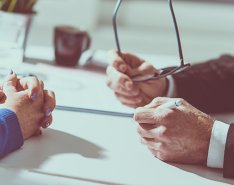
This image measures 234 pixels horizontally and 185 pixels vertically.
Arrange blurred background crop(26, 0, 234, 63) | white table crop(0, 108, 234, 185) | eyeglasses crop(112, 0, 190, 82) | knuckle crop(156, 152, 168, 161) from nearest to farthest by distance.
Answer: white table crop(0, 108, 234, 185), knuckle crop(156, 152, 168, 161), eyeglasses crop(112, 0, 190, 82), blurred background crop(26, 0, 234, 63)

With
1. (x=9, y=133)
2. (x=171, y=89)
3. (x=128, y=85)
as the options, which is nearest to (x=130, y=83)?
(x=128, y=85)

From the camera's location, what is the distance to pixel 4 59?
49.1 inches

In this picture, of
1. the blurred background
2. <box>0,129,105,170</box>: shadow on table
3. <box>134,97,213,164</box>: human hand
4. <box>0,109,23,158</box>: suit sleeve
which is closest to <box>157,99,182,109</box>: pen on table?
<box>134,97,213,164</box>: human hand

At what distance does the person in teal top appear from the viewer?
83 centimetres

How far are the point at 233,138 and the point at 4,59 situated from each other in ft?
2.01

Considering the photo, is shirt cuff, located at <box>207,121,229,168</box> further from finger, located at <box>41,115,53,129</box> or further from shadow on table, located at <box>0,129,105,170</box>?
finger, located at <box>41,115,53,129</box>

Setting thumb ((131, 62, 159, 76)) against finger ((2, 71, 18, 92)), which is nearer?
finger ((2, 71, 18, 92))

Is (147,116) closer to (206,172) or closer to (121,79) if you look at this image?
(206,172)

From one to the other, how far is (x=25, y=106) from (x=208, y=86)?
53 centimetres

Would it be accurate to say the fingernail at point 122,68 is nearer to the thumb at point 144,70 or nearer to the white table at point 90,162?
the thumb at point 144,70

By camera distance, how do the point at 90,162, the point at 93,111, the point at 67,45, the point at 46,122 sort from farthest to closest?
1. the point at 67,45
2. the point at 93,111
3. the point at 46,122
4. the point at 90,162

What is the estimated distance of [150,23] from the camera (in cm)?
210

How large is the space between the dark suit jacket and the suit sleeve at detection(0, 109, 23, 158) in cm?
47

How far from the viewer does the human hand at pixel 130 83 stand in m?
1.17
